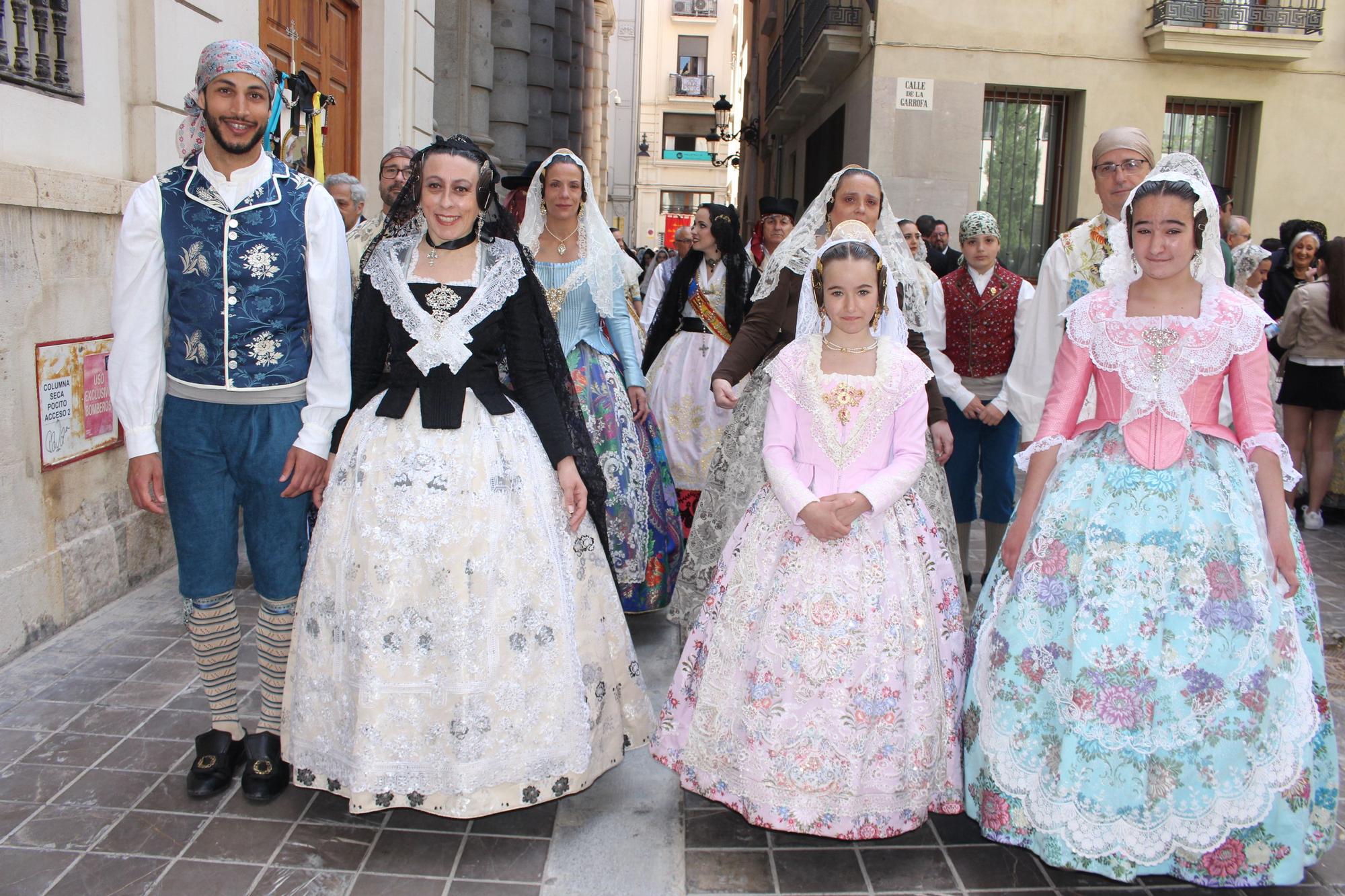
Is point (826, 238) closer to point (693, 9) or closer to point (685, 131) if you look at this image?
point (685, 131)

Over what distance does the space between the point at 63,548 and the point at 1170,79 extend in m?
12.7

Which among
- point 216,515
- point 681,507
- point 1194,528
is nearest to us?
point 1194,528

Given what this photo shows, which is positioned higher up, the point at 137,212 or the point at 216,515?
the point at 137,212

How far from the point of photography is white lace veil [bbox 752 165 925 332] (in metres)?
4.39

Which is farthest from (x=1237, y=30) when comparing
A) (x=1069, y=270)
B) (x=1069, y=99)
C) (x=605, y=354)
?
(x=605, y=354)

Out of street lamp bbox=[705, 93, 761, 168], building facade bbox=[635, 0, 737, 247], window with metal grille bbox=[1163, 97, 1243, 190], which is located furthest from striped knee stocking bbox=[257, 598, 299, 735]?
building facade bbox=[635, 0, 737, 247]

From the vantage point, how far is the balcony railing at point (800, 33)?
13.9m

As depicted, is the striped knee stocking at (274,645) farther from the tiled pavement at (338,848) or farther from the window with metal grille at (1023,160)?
the window with metal grille at (1023,160)

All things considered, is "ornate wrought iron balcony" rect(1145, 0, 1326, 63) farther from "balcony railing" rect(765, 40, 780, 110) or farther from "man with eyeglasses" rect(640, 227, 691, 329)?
"man with eyeglasses" rect(640, 227, 691, 329)

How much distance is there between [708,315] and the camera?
6.41 m

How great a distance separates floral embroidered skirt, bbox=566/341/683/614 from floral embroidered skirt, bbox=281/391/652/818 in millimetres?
1656

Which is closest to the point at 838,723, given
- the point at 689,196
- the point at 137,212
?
the point at 137,212

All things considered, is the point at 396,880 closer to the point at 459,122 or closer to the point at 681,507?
the point at 681,507

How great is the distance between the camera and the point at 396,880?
290cm
